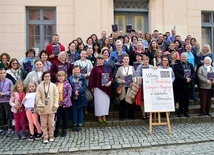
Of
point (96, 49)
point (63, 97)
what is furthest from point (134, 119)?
point (96, 49)

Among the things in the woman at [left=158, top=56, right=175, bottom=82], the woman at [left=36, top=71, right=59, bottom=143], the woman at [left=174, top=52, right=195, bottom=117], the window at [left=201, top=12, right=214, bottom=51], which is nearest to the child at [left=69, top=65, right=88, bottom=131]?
the woman at [left=36, top=71, right=59, bottom=143]

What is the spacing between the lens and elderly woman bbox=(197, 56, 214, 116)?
7410 millimetres

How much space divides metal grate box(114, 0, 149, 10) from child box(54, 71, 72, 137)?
20.7ft

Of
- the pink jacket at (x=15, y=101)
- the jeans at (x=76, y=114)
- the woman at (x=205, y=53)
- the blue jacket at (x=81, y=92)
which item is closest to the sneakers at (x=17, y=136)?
the pink jacket at (x=15, y=101)

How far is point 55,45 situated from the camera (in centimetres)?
783

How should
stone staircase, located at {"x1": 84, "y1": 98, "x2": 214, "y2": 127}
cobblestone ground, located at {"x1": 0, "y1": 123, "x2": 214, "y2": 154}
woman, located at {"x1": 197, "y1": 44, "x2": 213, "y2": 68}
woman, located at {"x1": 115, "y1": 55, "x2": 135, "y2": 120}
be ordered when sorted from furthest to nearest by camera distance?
woman, located at {"x1": 197, "y1": 44, "x2": 213, "y2": 68} → stone staircase, located at {"x1": 84, "y1": 98, "x2": 214, "y2": 127} → woman, located at {"x1": 115, "y1": 55, "x2": 135, "y2": 120} → cobblestone ground, located at {"x1": 0, "y1": 123, "x2": 214, "y2": 154}

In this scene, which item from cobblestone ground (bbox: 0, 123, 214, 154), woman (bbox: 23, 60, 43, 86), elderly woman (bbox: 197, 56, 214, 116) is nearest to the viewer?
cobblestone ground (bbox: 0, 123, 214, 154)

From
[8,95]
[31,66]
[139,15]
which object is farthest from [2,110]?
[139,15]

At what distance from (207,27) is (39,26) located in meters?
8.05

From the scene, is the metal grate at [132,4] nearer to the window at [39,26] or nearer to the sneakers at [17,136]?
the window at [39,26]

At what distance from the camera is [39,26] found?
37.3 ft

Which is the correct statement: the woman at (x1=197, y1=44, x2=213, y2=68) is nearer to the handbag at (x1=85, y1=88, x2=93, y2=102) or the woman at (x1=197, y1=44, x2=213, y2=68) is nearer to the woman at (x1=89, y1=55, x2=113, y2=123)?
the woman at (x1=89, y1=55, x2=113, y2=123)

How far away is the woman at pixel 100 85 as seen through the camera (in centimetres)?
695

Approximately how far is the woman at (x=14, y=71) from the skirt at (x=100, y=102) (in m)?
2.11
